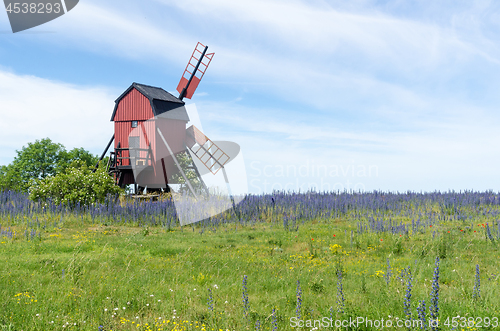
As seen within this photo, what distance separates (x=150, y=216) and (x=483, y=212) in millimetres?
14495

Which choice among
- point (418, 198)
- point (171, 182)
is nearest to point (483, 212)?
point (418, 198)

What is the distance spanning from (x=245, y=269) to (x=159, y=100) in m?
22.5

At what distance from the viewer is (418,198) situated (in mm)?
19422

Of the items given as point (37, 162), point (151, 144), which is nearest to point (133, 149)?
point (151, 144)

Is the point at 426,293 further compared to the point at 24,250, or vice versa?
the point at 24,250

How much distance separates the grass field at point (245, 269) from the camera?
5328 millimetres

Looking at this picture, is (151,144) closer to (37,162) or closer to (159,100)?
(159,100)

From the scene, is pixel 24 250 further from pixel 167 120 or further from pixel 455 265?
pixel 167 120

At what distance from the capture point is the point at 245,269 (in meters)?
8.29

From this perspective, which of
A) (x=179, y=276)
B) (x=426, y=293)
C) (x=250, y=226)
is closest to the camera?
(x=426, y=293)

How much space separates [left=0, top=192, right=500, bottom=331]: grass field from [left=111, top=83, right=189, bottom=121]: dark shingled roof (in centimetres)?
1275

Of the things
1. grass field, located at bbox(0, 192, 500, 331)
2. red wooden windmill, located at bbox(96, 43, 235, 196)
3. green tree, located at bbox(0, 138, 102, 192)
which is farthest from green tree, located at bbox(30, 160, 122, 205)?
green tree, located at bbox(0, 138, 102, 192)

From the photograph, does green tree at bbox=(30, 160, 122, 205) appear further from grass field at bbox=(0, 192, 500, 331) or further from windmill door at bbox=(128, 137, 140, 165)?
windmill door at bbox=(128, 137, 140, 165)

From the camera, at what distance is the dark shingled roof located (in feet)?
90.3
